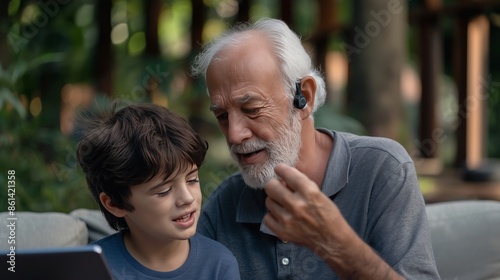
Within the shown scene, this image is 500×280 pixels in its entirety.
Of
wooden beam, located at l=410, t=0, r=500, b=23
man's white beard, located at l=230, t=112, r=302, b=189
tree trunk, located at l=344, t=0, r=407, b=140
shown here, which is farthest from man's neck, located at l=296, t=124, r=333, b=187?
wooden beam, located at l=410, t=0, r=500, b=23

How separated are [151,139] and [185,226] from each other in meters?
0.26

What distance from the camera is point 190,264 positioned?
255cm

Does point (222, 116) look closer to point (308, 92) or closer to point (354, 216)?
point (308, 92)

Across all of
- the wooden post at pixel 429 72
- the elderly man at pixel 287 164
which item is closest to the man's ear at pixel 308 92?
the elderly man at pixel 287 164

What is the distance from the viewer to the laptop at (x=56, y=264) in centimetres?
196

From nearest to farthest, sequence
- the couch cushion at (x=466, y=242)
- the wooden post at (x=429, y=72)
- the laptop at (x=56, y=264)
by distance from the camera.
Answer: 1. the laptop at (x=56, y=264)
2. the couch cushion at (x=466, y=242)
3. the wooden post at (x=429, y=72)

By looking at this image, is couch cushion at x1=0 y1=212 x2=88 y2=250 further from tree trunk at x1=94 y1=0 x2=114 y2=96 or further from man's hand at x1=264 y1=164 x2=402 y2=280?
tree trunk at x1=94 y1=0 x2=114 y2=96

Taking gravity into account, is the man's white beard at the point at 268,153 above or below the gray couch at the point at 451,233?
above

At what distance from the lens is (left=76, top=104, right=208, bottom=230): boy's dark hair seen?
2453 mm

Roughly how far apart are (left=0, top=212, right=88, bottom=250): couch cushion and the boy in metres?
0.50

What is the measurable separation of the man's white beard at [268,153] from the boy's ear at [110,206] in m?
0.39

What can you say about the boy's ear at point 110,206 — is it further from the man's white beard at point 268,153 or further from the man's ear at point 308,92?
the man's ear at point 308,92

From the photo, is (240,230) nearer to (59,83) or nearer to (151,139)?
(151,139)

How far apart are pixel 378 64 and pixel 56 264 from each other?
395cm
